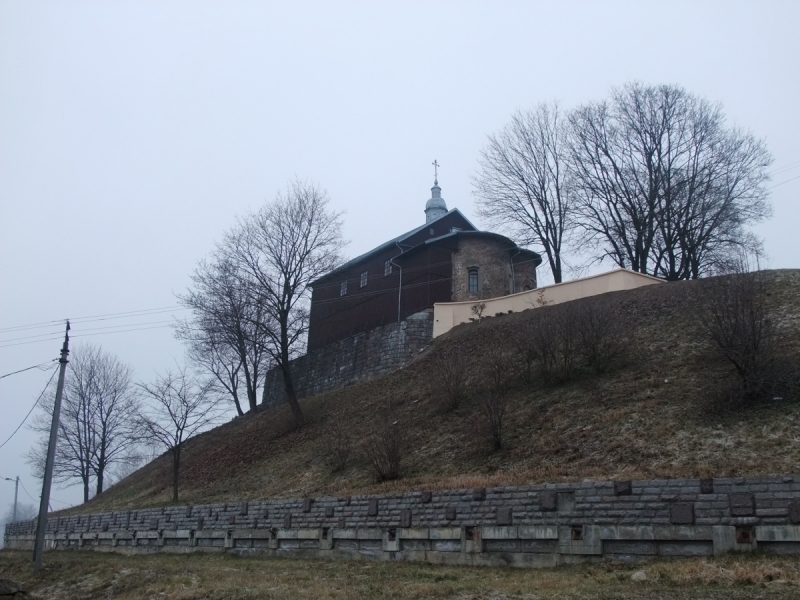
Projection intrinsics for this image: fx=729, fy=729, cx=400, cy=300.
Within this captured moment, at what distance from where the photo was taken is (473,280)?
103 ft

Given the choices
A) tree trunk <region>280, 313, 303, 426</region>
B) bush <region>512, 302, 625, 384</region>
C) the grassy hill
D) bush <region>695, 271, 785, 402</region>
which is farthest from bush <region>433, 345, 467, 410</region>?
tree trunk <region>280, 313, 303, 426</region>

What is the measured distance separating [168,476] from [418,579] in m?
20.5

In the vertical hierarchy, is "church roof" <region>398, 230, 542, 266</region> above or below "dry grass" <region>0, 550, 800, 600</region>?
above

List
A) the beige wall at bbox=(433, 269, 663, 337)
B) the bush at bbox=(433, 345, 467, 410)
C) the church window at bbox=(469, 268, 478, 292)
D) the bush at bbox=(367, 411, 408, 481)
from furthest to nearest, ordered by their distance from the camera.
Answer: the church window at bbox=(469, 268, 478, 292)
the beige wall at bbox=(433, 269, 663, 337)
the bush at bbox=(433, 345, 467, 410)
the bush at bbox=(367, 411, 408, 481)

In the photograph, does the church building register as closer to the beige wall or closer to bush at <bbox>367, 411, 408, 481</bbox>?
the beige wall

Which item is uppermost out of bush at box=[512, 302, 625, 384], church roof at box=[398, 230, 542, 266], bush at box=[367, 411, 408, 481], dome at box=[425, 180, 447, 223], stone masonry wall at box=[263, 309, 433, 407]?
dome at box=[425, 180, 447, 223]

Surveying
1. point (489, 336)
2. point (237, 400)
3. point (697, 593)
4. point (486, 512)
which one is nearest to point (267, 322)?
point (489, 336)

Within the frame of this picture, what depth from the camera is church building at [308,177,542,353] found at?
31.2 m

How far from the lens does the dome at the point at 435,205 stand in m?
43.9

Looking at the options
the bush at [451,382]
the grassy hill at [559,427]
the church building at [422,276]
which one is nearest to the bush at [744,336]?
the grassy hill at [559,427]

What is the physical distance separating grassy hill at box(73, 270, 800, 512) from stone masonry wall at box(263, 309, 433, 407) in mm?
1545

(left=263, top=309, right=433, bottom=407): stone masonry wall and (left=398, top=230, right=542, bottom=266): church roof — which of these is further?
(left=398, top=230, right=542, bottom=266): church roof

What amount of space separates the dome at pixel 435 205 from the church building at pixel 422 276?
20.3 feet

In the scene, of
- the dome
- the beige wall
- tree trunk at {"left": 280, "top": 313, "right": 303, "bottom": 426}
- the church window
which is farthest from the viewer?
the dome
